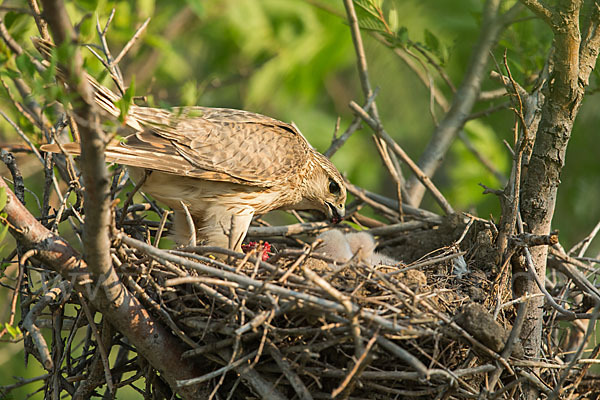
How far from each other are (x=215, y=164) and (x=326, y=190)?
4.16 feet

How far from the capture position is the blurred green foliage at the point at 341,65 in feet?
17.8

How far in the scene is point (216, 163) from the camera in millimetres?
4652

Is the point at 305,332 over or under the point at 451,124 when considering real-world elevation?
under

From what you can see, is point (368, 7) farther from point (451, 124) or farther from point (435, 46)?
point (451, 124)

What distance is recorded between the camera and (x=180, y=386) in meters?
3.19

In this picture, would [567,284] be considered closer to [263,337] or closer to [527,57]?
[527,57]

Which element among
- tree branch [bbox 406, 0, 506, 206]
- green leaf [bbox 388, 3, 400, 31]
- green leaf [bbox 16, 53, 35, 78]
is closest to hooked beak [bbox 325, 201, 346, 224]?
tree branch [bbox 406, 0, 506, 206]

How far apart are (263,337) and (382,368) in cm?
72

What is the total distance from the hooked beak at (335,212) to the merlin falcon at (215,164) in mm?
399

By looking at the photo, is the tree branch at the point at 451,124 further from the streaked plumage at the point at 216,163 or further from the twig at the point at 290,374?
the twig at the point at 290,374

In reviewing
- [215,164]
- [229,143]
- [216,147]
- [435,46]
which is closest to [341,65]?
[435,46]

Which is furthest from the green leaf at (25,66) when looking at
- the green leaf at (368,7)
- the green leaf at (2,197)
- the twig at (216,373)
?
the green leaf at (368,7)

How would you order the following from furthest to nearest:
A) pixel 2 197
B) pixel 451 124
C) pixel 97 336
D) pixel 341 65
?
1. pixel 341 65
2. pixel 451 124
3. pixel 97 336
4. pixel 2 197

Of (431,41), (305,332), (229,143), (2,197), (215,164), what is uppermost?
(431,41)
